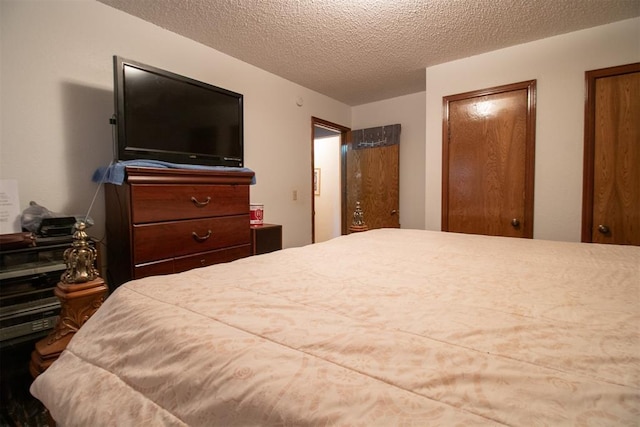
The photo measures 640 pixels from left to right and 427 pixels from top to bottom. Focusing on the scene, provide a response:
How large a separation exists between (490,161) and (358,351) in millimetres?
2928

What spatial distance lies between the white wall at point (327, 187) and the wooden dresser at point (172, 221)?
10.4ft

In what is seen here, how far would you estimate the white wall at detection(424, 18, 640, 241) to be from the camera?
2.43 metres

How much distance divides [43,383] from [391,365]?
0.87 m

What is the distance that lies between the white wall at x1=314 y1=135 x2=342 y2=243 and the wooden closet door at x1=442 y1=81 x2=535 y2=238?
8.04ft

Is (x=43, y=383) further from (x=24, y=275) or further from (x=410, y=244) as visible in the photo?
(x=410, y=244)

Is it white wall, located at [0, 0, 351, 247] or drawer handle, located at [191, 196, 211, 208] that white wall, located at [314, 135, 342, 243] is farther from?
drawer handle, located at [191, 196, 211, 208]

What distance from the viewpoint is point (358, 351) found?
549 mm

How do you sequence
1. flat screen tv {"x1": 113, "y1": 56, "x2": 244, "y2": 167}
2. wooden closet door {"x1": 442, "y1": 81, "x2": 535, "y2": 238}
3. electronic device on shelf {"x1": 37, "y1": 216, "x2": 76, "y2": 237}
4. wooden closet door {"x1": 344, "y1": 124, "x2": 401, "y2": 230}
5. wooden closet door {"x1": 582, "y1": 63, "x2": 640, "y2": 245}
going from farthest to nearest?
wooden closet door {"x1": 344, "y1": 124, "x2": 401, "y2": 230}
wooden closet door {"x1": 442, "y1": 81, "x2": 535, "y2": 238}
wooden closet door {"x1": 582, "y1": 63, "x2": 640, "y2": 245}
flat screen tv {"x1": 113, "y1": 56, "x2": 244, "y2": 167}
electronic device on shelf {"x1": 37, "y1": 216, "x2": 76, "y2": 237}

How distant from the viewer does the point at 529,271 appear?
110 cm

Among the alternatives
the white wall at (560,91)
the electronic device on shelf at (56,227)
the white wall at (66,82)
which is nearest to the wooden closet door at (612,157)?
the white wall at (560,91)

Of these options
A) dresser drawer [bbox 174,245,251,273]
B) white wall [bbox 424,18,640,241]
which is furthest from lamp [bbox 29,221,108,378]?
white wall [bbox 424,18,640,241]

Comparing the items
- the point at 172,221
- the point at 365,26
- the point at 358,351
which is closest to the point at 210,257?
the point at 172,221

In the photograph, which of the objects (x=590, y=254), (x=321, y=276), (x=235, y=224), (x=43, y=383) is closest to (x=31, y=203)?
(x=235, y=224)

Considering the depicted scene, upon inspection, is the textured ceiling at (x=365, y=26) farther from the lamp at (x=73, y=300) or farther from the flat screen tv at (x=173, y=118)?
the lamp at (x=73, y=300)
